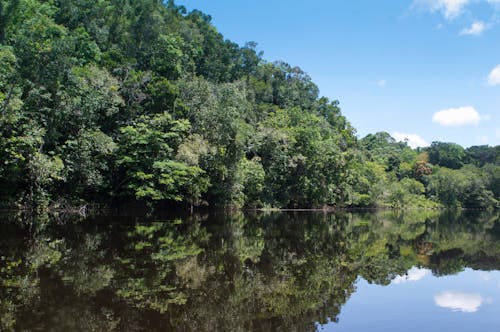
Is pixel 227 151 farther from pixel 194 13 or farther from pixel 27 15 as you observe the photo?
pixel 194 13

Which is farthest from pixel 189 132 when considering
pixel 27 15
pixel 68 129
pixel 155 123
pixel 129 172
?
pixel 27 15

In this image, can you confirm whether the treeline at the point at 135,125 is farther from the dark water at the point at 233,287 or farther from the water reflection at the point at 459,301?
the water reflection at the point at 459,301

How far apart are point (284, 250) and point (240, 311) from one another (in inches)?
269

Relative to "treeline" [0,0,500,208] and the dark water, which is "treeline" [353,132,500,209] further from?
the dark water

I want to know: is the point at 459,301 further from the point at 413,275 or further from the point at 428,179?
the point at 428,179

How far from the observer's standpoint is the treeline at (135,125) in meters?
26.3

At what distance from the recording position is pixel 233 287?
8.02 metres

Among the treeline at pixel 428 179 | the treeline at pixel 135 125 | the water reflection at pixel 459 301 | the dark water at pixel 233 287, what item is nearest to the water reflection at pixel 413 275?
the dark water at pixel 233 287

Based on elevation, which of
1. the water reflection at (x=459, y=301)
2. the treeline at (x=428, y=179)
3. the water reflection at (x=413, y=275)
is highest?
the treeline at (x=428, y=179)

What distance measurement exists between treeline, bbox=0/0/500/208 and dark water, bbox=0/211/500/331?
1417 cm

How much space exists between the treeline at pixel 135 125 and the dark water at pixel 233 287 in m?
14.2

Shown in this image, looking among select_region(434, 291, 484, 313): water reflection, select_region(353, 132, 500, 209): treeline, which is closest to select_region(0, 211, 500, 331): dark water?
select_region(434, 291, 484, 313): water reflection

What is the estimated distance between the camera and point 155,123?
103ft

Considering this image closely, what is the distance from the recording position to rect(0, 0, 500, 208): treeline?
2634 centimetres
